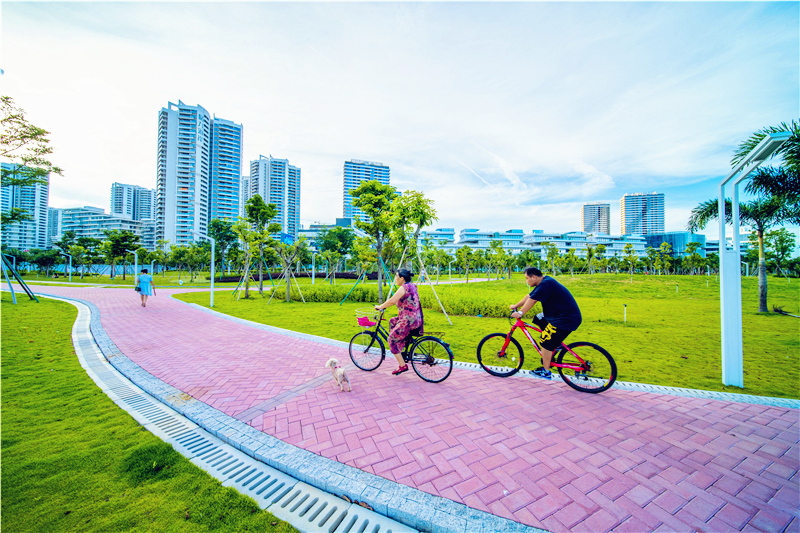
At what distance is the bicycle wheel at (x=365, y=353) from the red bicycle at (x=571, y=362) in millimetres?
1803

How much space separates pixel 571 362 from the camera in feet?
15.3

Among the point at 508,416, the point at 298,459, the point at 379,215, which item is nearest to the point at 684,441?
the point at 508,416

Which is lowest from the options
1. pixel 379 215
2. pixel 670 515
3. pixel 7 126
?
pixel 670 515

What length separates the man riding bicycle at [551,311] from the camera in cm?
448

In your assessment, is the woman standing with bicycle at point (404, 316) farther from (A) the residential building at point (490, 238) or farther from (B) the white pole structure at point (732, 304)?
(A) the residential building at point (490, 238)

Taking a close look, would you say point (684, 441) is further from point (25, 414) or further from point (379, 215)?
point (379, 215)

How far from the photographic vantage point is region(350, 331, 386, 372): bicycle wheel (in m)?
5.46

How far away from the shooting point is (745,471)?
2.81 meters

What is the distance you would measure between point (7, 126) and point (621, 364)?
23863mm

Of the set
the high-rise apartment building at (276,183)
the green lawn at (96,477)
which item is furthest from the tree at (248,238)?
the high-rise apartment building at (276,183)

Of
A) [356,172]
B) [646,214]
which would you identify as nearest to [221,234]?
[356,172]

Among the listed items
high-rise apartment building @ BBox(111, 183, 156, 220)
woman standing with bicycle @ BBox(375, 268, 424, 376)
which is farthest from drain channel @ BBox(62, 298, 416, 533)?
high-rise apartment building @ BBox(111, 183, 156, 220)

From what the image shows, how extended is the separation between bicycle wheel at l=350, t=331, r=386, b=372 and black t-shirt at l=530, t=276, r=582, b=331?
108 inches

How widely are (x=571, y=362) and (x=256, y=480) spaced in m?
4.37
